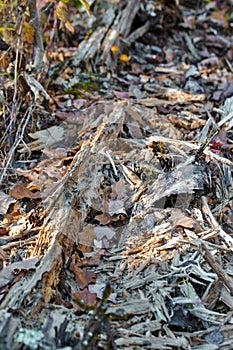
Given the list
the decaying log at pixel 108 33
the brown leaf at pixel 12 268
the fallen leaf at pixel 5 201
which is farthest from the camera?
the decaying log at pixel 108 33

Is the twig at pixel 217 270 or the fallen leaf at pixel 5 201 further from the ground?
the twig at pixel 217 270

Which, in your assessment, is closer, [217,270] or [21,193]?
[217,270]

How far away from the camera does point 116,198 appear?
2613 mm

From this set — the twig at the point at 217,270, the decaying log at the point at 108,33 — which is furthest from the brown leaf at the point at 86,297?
the decaying log at the point at 108,33

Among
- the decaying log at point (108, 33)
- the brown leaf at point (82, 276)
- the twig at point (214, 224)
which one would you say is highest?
the decaying log at point (108, 33)

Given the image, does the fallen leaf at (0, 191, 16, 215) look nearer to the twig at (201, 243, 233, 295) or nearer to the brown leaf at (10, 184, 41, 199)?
the brown leaf at (10, 184, 41, 199)

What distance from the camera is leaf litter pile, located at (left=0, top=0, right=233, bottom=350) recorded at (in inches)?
75.5

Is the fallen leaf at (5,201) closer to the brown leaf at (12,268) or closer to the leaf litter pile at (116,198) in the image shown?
the leaf litter pile at (116,198)

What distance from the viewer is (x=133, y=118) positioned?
10.7ft

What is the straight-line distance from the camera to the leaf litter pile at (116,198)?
6.29 ft

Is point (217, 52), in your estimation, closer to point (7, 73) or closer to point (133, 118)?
point (133, 118)

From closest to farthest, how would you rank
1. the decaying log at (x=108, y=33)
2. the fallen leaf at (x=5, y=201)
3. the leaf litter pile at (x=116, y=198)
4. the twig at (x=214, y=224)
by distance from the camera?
the leaf litter pile at (x=116, y=198), the twig at (x=214, y=224), the fallen leaf at (x=5, y=201), the decaying log at (x=108, y=33)

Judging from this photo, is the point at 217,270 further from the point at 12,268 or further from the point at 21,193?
the point at 21,193

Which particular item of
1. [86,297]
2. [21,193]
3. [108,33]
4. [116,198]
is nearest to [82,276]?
[86,297]
